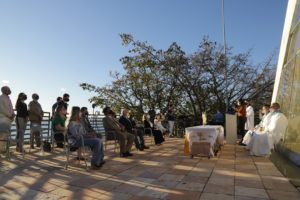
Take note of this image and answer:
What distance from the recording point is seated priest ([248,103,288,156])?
25.3 feet

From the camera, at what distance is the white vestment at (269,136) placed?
303 inches

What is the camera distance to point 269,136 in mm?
A: 8195

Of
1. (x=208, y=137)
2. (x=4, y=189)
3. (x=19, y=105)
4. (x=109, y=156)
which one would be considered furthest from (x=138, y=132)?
(x=4, y=189)

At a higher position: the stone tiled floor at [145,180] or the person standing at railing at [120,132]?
the person standing at railing at [120,132]

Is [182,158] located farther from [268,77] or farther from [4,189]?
[268,77]

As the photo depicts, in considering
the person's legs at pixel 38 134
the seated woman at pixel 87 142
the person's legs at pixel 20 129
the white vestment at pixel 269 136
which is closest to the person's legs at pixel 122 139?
the seated woman at pixel 87 142

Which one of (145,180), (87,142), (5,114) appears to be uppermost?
(5,114)

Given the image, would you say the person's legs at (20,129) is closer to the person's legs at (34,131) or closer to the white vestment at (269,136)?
the person's legs at (34,131)

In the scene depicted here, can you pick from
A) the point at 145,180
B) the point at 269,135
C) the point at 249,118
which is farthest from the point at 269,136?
the point at 145,180

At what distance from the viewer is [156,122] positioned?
11.6 meters

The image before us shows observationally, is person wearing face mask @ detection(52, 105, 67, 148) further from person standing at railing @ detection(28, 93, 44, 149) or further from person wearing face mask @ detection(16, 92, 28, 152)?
person standing at railing @ detection(28, 93, 44, 149)

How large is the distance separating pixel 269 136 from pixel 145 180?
426 centimetres

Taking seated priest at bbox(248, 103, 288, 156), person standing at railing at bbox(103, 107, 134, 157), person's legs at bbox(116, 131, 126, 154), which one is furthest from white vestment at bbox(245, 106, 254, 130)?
person's legs at bbox(116, 131, 126, 154)

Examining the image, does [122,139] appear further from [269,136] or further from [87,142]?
[269,136]
